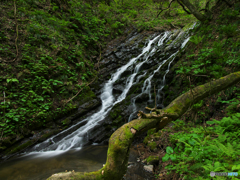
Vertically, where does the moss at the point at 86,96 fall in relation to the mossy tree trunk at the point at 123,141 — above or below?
above

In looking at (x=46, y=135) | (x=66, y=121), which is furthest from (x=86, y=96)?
(x=46, y=135)

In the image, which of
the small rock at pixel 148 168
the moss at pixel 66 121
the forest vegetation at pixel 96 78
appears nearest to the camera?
the forest vegetation at pixel 96 78

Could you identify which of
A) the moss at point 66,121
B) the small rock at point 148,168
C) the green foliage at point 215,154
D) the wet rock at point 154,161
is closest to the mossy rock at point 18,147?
the moss at point 66,121

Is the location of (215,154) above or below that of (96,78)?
below

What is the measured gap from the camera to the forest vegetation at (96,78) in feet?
6.66

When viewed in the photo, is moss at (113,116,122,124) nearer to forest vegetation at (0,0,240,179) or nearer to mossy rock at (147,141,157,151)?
forest vegetation at (0,0,240,179)

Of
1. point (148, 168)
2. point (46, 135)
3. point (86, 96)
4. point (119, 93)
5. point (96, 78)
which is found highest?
point (96, 78)

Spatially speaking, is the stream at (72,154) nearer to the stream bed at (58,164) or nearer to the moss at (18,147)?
the stream bed at (58,164)

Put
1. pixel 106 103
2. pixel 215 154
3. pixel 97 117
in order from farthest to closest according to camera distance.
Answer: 1. pixel 106 103
2. pixel 97 117
3. pixel 215 154

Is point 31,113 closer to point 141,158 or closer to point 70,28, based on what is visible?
point 141,158

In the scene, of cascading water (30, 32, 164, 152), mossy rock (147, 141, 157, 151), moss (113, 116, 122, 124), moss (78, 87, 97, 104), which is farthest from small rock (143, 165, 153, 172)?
moss (78, 87, 97, 104)

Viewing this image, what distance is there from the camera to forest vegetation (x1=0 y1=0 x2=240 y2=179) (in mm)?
2031

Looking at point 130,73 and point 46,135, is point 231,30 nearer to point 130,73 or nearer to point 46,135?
point 130,73

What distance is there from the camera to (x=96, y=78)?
9523 mm
